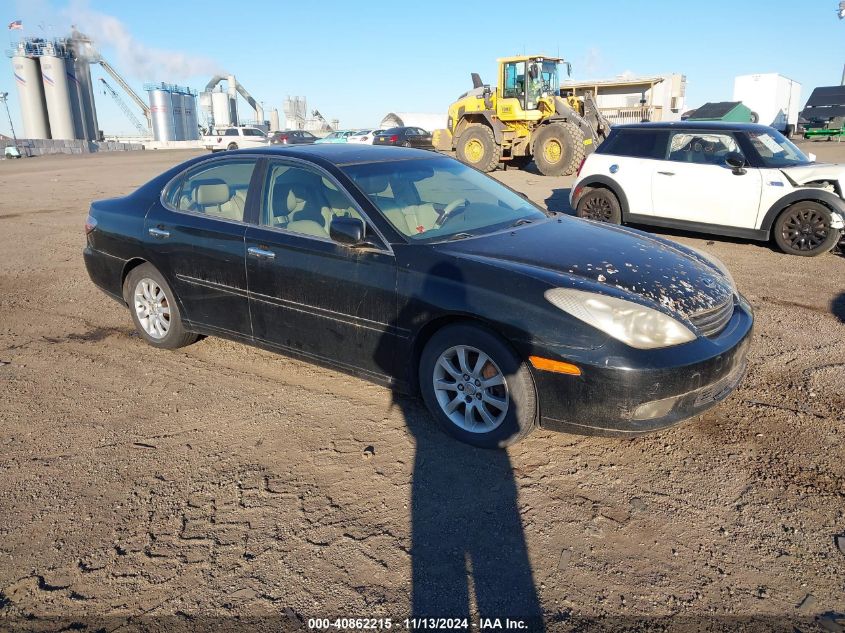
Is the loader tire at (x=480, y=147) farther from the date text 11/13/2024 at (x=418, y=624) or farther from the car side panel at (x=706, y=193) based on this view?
the date text 11/13/2024 at (x=418, y=624)

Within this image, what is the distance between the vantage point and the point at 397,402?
4086mm

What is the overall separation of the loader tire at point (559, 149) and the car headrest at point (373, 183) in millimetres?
15368

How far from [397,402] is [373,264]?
0.94m

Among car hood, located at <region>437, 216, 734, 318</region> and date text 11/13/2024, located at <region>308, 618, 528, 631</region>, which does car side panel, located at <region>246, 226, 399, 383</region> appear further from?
date text 11/13/2024, located at <region>308, 618, 528, 631</region>

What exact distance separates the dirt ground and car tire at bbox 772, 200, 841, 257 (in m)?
3.97

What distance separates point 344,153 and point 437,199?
0.76 meters

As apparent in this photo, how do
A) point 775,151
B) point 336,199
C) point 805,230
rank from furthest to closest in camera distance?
Result: 1. point 775,151
2. point 805,230
3. point 336,199

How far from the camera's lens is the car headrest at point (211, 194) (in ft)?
15.1

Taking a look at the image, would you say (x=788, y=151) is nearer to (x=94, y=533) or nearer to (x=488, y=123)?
(x=94, y=533)

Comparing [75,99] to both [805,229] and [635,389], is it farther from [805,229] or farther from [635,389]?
[635,389]

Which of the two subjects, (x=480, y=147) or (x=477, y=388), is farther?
(x=480, y=147)

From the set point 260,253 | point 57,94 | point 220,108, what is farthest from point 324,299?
point 220,108

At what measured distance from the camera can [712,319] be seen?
11.4 feet

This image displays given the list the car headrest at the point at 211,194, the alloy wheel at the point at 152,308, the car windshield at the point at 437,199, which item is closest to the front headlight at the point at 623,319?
the car windshield at the point at 437,199
